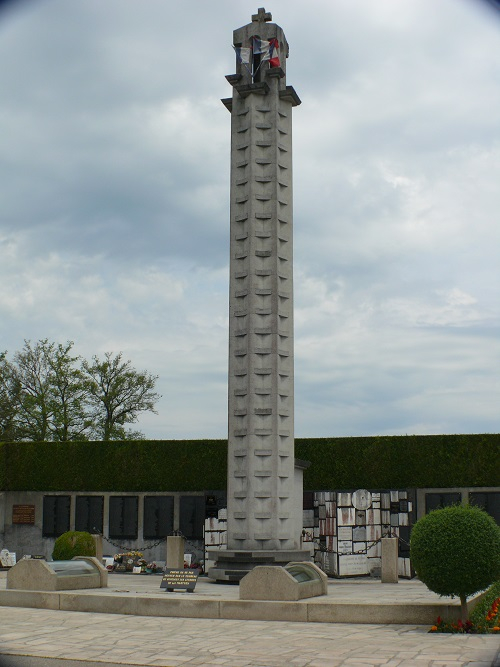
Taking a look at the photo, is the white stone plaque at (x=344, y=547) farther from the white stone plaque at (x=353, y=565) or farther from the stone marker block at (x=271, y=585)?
the stone marker block at (x=271, y=585)

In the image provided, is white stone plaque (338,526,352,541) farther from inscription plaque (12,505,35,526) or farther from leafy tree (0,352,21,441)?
leafy tree (0,352,21,441)

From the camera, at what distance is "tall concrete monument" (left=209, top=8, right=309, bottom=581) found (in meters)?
22.3

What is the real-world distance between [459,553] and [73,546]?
47.2ft

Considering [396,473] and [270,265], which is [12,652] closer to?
[270,265]

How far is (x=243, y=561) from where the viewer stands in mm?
21938

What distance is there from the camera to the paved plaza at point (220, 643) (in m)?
11.5

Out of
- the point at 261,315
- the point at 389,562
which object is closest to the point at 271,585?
the point at 389,562

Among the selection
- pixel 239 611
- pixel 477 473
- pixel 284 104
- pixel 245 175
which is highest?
pixel 284 104

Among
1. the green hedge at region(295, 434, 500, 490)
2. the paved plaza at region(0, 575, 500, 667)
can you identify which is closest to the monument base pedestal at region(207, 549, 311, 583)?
the paved plaza at region(0, 575, 500, 667)

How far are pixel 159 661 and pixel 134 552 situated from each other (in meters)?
17.3

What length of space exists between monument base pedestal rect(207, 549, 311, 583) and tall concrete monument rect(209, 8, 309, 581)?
0.03 metres

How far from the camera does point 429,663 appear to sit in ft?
36.3

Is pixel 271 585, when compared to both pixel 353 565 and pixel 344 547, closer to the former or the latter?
pixel 344 547

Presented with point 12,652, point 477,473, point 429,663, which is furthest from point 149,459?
point 429,663
